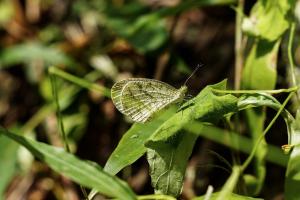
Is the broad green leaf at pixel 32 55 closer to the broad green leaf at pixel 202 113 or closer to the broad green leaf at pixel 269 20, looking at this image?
the broad green leaf at pixel 269 20

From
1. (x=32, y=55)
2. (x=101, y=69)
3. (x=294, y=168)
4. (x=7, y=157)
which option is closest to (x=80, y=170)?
(x=294, y=168)

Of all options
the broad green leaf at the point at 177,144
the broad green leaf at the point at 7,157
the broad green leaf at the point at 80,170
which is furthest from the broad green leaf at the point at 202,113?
the broad green leaf at the point at 7,157

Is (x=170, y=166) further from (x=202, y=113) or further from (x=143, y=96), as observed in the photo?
(x=143, y=96)

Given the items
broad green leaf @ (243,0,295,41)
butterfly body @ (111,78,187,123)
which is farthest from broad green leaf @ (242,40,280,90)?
butterfly body @ (111,78,187,123)

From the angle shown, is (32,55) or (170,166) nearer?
(170,166)

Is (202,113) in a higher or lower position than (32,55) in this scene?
higher

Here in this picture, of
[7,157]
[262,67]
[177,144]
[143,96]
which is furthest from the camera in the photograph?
[7,157]

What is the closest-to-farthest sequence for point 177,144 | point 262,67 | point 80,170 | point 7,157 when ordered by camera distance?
1. point 80,170
2. point 177,144
3. point 262,67
4. point 7,157
